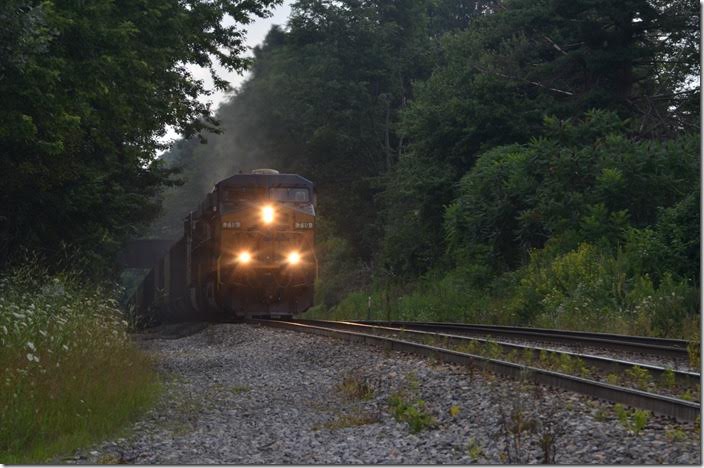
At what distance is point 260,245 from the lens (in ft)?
77.4

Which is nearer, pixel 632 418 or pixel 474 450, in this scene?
pixel 474 450

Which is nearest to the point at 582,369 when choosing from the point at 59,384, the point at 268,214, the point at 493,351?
the point at 493,351

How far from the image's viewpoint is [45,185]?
1719 cm

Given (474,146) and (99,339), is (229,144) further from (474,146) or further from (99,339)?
(99,339)

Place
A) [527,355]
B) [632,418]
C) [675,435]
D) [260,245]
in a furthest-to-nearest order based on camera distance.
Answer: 1. [260,245]
2. [527,355]
3. [632,418]
4. [675,435]

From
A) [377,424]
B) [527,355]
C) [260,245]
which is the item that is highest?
[260,245]

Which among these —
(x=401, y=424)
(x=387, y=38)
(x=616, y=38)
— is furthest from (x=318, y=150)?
(x=401, y=424)

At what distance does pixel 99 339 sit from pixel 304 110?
125ft

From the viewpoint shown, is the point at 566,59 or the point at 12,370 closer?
the point at 12,370

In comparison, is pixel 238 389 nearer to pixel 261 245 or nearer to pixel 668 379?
pixel 668 379

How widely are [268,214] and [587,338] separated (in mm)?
10361

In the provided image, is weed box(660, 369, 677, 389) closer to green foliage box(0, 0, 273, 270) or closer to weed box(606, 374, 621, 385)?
weed box(606, 374, 621, 385)

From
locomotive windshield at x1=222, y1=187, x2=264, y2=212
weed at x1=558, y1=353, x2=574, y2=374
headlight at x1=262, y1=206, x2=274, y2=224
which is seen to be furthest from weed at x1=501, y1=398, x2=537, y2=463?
locomotive windshield at x1=222, y1=187, x2=264, y2=212

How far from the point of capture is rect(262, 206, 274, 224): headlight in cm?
2361
